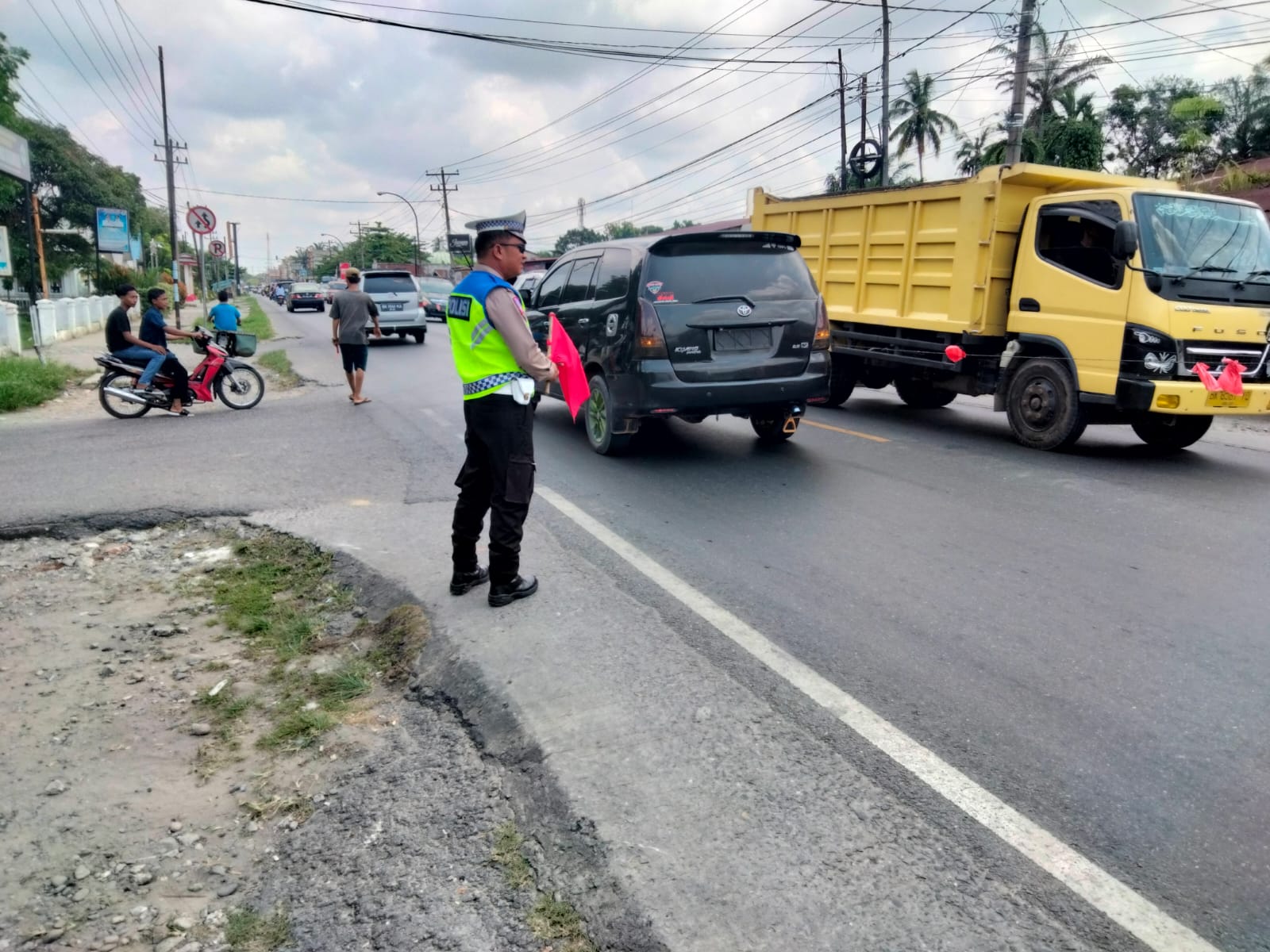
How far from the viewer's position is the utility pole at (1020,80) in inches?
650

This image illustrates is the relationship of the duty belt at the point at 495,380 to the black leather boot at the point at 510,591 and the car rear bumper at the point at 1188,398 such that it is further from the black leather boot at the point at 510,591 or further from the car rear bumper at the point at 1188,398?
the car rear bumper at the point at 1188,398

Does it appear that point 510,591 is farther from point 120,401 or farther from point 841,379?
point 120,401

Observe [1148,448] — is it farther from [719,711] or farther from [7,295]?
[7,295]

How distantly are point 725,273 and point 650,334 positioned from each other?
808mm

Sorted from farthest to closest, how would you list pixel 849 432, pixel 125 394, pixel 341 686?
pixel 125 394, pixel 849 432, pixel 341 686

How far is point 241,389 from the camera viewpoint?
442 inches

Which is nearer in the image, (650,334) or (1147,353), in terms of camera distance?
(650,334)

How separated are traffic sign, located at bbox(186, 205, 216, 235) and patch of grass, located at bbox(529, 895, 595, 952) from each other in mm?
20173

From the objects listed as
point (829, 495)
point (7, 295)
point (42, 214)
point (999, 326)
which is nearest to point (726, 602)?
point (829, 495)

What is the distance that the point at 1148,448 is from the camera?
820 centimetres

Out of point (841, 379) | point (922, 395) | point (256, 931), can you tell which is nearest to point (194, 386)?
point (841, 379)

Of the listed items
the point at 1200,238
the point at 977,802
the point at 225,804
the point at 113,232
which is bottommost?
the point at 225,804

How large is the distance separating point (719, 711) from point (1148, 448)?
6738mm

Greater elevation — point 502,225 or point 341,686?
point 502,225
